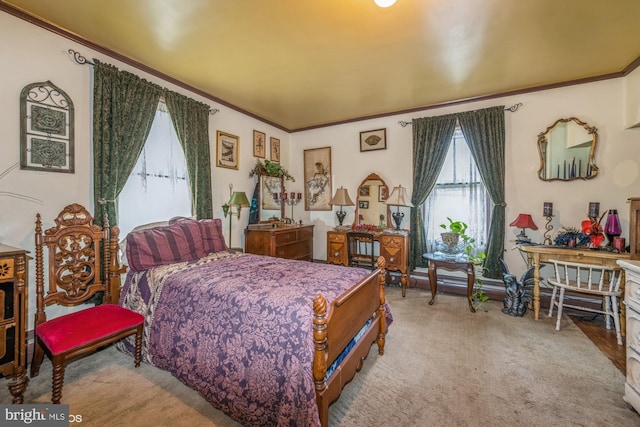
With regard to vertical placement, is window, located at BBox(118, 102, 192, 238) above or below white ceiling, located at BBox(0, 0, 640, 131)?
below

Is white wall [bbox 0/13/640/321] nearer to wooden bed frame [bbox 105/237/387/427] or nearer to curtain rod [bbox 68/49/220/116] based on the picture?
curtain rod [bbox 68/49/220/116]

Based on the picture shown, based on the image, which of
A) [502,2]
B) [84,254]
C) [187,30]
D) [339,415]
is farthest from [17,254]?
[502,2]

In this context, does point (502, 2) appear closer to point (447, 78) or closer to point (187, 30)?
point (447, 78)

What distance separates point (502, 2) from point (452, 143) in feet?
7.63

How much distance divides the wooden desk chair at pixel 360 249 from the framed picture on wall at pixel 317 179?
0.99 meters

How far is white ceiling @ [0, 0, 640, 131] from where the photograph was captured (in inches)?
84.2

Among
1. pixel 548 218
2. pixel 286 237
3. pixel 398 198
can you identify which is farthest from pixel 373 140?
pixel 548 218

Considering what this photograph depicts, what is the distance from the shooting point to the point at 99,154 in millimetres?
2619

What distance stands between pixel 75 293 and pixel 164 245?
30.3 inches

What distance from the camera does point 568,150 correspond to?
352 centimetres

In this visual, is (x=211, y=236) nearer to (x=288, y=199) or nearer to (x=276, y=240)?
(x=276, y=240)

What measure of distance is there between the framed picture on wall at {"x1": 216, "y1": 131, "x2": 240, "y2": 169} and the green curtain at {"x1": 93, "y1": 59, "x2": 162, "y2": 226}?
1.09 m

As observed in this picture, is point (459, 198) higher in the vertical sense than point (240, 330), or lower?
higher

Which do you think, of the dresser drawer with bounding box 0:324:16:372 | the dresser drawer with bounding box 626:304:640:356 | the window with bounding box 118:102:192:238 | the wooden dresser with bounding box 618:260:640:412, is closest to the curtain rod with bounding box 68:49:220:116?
the window with bounding box 118:102:192:238
